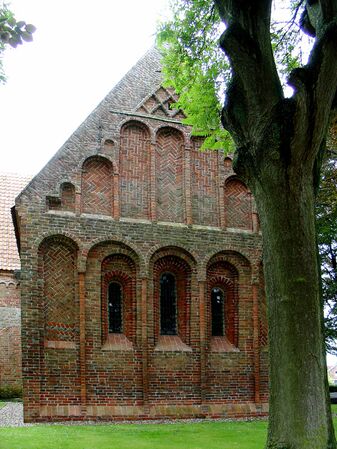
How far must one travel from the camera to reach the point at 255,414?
1672 cm

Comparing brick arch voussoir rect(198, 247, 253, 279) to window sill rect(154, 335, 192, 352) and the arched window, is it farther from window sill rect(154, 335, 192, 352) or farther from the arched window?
window sill rect(154, 335, 192, 352)

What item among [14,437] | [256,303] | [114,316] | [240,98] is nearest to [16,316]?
[114,316]

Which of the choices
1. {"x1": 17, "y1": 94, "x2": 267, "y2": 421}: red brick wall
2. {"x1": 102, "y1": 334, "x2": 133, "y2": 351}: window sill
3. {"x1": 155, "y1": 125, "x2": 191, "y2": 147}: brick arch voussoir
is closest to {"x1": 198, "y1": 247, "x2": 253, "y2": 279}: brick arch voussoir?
{"x1": 17, "y1": 94, "x2": 267, "y2": 421}: red brick wall

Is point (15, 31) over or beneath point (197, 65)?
beneath

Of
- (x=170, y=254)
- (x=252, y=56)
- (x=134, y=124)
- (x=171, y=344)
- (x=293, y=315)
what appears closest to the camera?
(x=293, y=315)

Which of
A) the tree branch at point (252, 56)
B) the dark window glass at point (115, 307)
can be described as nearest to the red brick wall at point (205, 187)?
the dark window glass at point (115, 307)

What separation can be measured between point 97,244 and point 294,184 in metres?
9.86

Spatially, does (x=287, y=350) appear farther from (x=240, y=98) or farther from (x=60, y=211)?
(x=60, y=211)

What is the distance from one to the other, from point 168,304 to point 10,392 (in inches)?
413

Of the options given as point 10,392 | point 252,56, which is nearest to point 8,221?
point 10,392

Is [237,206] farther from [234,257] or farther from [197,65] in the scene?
[197,65]

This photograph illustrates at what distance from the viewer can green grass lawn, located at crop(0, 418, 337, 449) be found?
1059cm

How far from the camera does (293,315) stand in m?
6.54

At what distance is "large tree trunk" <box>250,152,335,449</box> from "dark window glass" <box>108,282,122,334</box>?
9.86 metres
